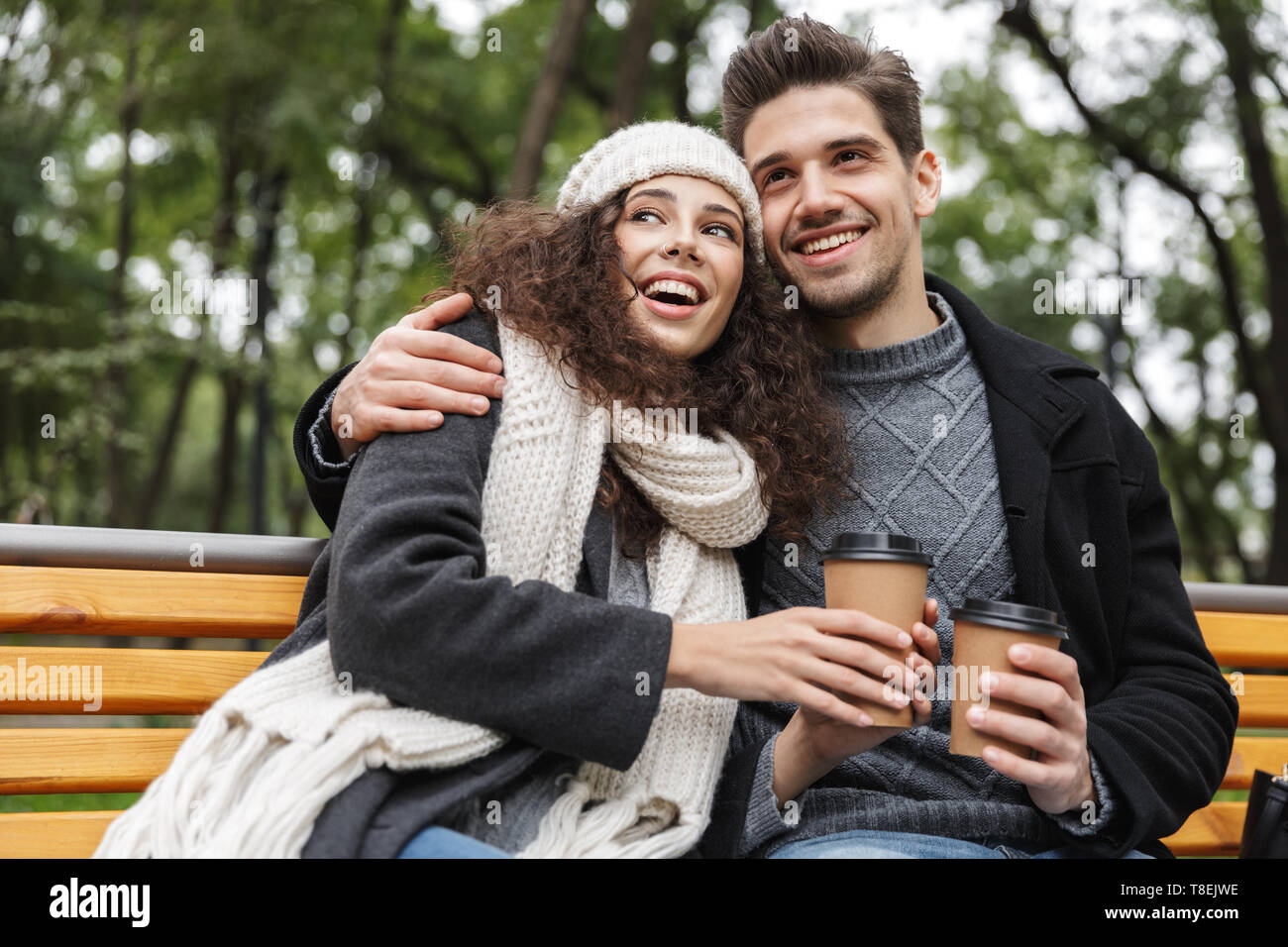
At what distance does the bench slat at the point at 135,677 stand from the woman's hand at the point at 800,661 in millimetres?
1165

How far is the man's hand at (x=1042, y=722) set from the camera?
1950mm

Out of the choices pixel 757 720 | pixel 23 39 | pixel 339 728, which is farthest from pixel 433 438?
pixel 23 39

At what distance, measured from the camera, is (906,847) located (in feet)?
7.96

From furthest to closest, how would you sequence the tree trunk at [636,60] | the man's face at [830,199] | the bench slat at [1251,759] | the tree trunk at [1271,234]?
the tree trunk at [1271,234] → the tree trunk at [636,60] → the bench slat at [1251,759] → the man's face at [830,199]

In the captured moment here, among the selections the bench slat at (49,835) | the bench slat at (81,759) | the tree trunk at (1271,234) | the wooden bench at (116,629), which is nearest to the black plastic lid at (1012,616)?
the wooden bench at (116,629)

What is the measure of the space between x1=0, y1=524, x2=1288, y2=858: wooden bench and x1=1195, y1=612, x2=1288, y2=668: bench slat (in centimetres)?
250

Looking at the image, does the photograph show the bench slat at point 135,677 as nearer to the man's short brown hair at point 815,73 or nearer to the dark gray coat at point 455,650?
the dark gray coat at point 455,650

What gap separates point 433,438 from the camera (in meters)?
2.17

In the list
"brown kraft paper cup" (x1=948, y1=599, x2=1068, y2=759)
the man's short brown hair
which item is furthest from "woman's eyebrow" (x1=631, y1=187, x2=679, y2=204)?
"brown kraft paper cup" (x1=948, y1=599, x2=1068, y2=759)

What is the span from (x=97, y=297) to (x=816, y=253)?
473 inches

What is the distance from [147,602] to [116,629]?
0.28ft

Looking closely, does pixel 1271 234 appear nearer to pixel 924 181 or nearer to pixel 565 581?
pixel 924 181
